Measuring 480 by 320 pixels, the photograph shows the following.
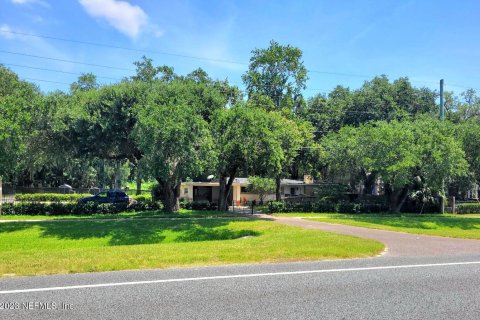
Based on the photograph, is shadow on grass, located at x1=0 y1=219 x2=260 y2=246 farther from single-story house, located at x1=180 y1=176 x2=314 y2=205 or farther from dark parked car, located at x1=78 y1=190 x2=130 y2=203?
single-story house, located at x1=180 y1=176 x2=314 y2=205

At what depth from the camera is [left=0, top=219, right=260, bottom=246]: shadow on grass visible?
19.9 meters

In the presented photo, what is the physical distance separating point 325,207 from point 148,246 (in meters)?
23.7

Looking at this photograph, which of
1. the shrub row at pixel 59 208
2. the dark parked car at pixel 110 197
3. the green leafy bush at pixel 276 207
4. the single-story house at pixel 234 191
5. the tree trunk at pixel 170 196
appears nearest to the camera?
the shrub row at pixel 59 208

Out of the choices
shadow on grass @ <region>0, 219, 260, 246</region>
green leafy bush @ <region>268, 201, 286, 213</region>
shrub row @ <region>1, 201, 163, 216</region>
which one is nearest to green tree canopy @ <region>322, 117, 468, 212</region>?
green leafy bush @ <region>268, 201, 286, 213</region>

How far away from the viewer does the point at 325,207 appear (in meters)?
34.3

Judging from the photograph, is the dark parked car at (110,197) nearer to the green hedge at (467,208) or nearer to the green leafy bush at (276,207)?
the green leafy bush at (276,207)

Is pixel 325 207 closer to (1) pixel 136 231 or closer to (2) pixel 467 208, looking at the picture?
(2) pixel 467 208

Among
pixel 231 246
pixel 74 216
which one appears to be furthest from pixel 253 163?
pixel 231 246

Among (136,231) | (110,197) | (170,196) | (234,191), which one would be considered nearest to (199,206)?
(170,196)

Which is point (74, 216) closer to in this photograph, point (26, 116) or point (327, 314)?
point (26, 116)

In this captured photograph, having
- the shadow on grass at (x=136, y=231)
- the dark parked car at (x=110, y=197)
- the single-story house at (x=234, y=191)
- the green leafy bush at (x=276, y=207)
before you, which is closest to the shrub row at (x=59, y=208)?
the shadow on grass at (x=136, y=231)

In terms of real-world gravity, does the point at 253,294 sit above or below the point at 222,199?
below

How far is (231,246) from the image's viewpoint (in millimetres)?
12359

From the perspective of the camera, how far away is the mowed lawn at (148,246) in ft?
31.3
